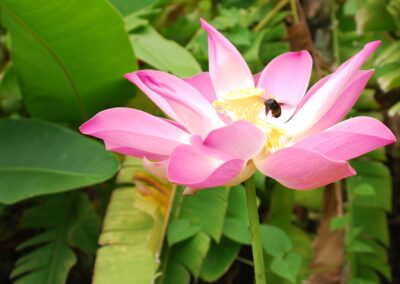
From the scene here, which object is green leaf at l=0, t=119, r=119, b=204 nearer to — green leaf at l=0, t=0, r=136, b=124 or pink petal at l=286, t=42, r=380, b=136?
green leaf at l=0, t=0, r=136, b=124

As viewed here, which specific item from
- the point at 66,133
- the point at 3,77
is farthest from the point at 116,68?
the point at 3,77

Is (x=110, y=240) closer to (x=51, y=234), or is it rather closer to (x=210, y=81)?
(x=51, y=234)

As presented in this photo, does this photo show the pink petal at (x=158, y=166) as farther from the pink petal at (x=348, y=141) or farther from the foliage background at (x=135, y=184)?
the foliage background at (x=135, y=184)

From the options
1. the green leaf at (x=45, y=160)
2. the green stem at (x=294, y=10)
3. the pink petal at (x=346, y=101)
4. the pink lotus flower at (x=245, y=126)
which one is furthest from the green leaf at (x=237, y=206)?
the green stem at (x=294, y=10)

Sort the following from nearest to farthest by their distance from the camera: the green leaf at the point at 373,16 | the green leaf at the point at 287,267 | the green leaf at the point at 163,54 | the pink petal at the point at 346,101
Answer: the pink petal at the point at 346,101
the green leaf at the point at 287,267
the green leaf at the point at 163,54
the green leaf at the point at 373,16

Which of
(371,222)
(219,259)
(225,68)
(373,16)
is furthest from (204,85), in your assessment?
(373,16)

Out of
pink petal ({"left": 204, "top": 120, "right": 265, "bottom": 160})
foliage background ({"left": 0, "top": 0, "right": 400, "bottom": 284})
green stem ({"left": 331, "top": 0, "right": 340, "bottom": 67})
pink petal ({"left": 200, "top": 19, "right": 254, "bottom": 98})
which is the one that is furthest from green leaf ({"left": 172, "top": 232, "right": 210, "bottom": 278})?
green stem ({"left": 331, "top": 0, "right": 340, "bottom": 67})
